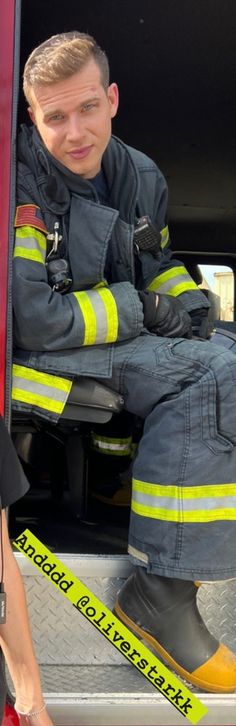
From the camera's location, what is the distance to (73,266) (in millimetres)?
1711

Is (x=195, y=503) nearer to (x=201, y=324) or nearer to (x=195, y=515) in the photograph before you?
(x=195, y=515)

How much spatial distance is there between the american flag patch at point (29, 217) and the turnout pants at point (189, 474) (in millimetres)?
448

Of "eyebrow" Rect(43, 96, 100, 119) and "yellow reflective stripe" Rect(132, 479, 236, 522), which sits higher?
"eyebrow" Rect(43, 96, 100, 119)

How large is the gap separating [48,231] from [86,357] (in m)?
0.33

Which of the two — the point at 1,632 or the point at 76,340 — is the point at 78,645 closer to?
the point at 1,632

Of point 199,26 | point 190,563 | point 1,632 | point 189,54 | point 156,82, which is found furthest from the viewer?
point 156,82

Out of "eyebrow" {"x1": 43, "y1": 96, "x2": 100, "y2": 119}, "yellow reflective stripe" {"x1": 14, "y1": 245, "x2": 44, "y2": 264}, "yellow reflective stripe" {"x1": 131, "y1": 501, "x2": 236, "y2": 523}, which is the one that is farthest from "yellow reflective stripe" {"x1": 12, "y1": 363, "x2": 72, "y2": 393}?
"eyebrow" {"x1": 43, "y1": 96, "x2": 100, "y2": 119}

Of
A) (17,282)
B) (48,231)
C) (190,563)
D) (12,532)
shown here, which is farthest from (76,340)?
(12,532)

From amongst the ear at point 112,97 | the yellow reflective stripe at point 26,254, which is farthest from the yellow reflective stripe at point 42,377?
the ear at point 112,97

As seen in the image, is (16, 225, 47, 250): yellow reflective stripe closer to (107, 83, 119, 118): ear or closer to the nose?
the nose

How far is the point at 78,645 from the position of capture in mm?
1577

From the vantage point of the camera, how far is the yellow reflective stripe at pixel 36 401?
1608 millimetres

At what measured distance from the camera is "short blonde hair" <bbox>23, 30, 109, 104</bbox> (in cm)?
162

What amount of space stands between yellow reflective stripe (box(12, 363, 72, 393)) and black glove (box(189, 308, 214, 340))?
466 mm
